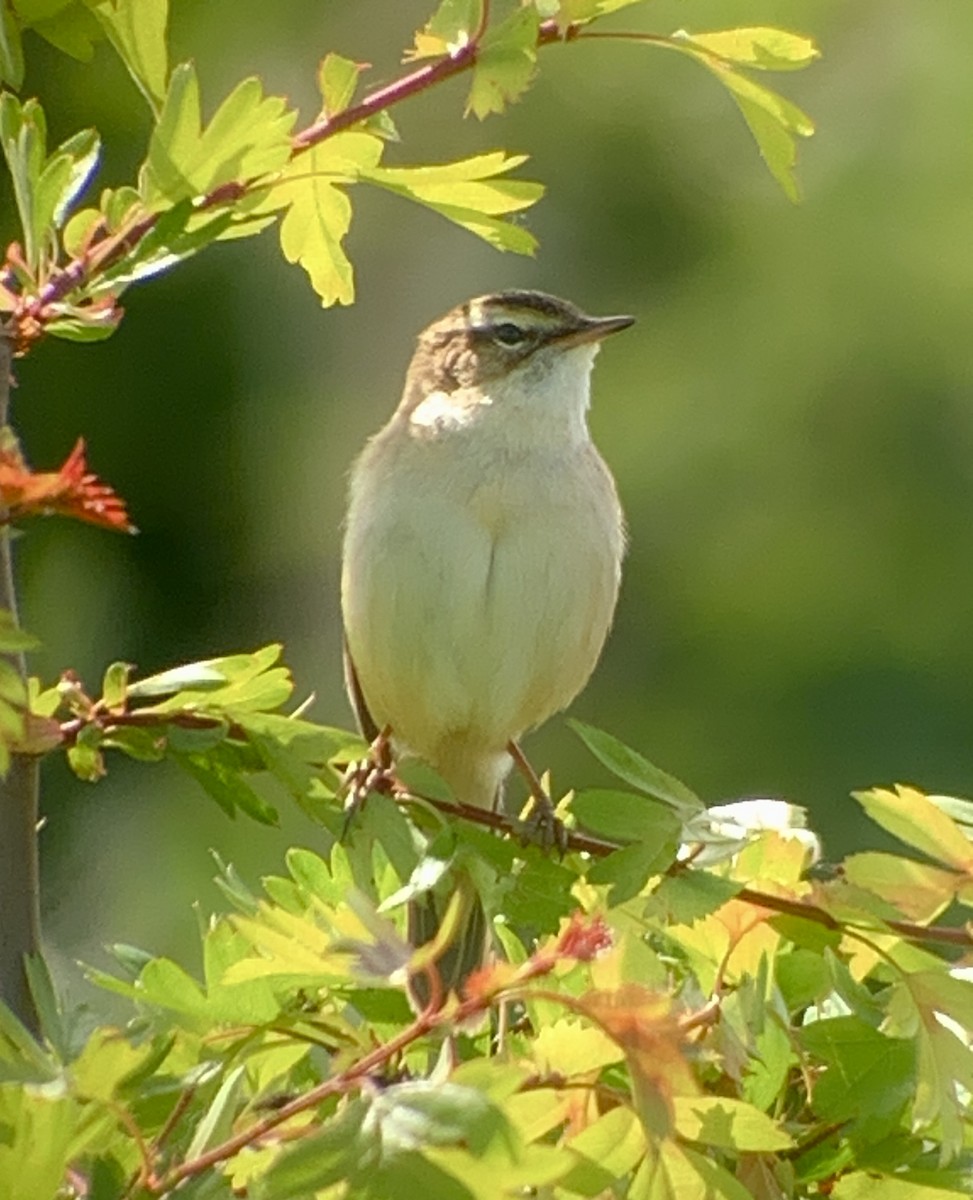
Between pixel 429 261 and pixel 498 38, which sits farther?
pixel 429 261

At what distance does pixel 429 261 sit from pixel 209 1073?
7104 mm

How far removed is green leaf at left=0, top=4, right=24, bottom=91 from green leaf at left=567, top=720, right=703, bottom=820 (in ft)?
2.19

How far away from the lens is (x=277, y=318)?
7.44 metres

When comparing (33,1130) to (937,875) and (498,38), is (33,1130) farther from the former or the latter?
(498,38)

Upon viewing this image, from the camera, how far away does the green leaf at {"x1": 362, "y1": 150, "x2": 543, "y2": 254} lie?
73.0 inches

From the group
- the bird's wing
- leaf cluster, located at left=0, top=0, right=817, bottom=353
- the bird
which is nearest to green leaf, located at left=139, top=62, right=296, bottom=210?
leaf cluster, located at left=0, top=0, right=817, bottom=353

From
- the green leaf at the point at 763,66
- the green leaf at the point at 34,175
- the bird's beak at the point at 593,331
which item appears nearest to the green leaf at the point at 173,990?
the green leaf at the point at 34,175

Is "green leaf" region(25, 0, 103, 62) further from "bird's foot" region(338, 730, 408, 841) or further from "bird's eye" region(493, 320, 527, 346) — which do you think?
"bird's eye" region(493, 320, 527, 346)

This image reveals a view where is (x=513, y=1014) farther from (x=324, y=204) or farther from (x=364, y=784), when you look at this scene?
(x=324, y=204)

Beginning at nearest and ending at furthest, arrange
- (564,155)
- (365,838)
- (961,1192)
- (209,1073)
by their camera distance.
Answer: (209,1073)
(961,1192)
(365,838)
(564,155)

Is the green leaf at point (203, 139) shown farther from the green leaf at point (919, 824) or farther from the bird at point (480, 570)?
the bird at point (480, 570)

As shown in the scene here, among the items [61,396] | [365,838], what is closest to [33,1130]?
[365,838]

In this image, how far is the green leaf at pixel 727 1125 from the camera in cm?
149

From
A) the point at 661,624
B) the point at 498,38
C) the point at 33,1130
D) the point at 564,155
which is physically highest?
the point at 498,38
